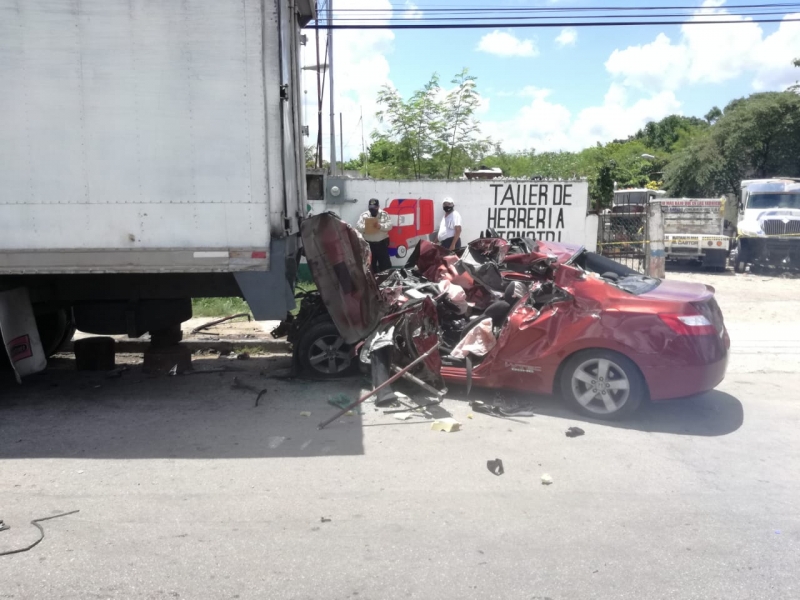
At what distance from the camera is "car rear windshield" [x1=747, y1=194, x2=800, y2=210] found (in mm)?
19188

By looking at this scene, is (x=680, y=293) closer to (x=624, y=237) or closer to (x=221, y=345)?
(x=221, y=345)

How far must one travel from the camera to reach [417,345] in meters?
6.23

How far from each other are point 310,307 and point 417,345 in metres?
1.48

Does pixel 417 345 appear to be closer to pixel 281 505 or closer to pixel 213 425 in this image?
pixel 213 425

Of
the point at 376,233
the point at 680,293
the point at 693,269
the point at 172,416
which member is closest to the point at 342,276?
the point at 172,416

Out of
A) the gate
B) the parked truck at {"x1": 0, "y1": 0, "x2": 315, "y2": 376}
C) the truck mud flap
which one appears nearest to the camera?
the parked truck at {"x1": 0, "y1": 0, "x2": 315, "y2": 376}

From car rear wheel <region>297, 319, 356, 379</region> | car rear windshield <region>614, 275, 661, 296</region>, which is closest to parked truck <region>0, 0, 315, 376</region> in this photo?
car rear wheel <region>297, 319, 356, 379</region>

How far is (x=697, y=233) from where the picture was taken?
19031 mm

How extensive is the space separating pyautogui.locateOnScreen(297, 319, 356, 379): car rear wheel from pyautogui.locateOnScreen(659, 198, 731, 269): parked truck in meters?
14.3

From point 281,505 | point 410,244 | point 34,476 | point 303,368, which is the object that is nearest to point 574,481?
point 281,505

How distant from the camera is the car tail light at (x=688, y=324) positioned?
5.51 meters

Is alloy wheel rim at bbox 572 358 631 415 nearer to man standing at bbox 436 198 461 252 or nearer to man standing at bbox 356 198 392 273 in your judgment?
man standing at bbox 356 198 392 273

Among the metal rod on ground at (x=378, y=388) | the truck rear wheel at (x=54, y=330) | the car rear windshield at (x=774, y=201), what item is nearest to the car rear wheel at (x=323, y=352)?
the metal rod on ground at (x=378, y=388)

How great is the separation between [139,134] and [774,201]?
19164mm
